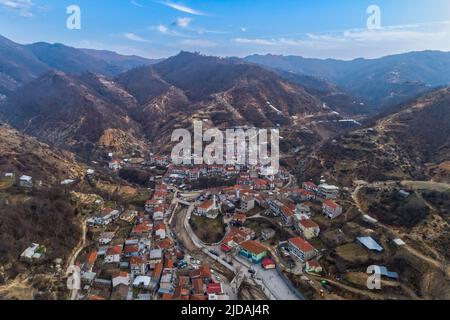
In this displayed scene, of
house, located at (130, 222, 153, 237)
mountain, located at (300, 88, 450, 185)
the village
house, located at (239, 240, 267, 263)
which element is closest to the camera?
the village

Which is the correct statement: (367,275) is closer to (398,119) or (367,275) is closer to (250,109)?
(398,119)

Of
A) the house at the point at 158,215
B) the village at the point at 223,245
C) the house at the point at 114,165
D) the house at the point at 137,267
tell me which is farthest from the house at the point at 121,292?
the house at the point at 114,165

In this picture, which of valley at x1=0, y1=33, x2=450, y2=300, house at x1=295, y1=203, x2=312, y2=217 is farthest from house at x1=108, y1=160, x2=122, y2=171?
house at x1=295, y1=203, x2=312, y2=217

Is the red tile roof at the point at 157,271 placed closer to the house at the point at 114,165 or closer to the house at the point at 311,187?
Answer: the house at the point at 311,187

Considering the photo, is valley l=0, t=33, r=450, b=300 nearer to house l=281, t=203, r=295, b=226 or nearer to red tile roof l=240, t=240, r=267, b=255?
red tile roof l=240, t=240, r=267, b=255

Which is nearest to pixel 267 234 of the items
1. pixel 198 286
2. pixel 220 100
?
pixel 198 286

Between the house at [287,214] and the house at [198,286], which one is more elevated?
the house at [287,214]

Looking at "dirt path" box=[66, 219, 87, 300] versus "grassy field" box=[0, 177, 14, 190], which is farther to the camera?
"grassy field" box=[0, 177, 14, 190]
